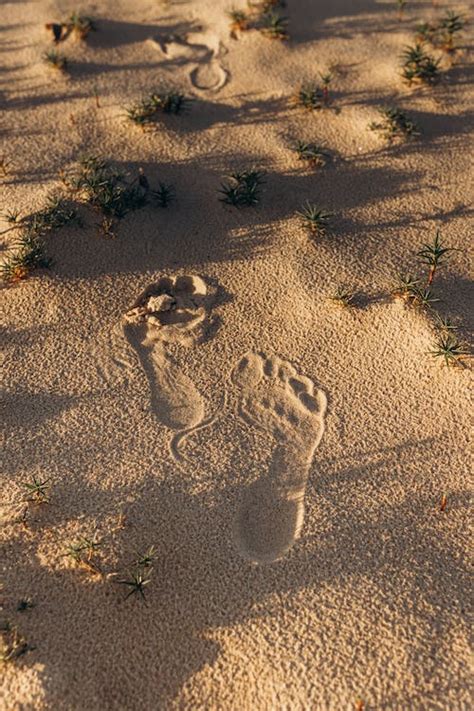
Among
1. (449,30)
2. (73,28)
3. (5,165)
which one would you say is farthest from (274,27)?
(5,165)

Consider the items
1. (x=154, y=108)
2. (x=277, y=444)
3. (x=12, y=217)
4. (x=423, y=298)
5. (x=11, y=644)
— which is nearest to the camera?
(x=11, y=644)

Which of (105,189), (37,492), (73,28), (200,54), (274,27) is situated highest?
(73,28)

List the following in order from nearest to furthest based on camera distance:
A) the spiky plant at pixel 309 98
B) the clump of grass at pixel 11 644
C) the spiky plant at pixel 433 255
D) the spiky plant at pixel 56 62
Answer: the clump of grass at pixel 11 644 < the spiky plant at pixel 433 255 < the spiky plant at pixel 309 98 < the spiky plant at pixel 56 62

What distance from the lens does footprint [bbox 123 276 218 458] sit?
4.64 metres

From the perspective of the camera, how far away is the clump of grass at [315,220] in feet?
18.5

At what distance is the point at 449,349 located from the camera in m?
4.74

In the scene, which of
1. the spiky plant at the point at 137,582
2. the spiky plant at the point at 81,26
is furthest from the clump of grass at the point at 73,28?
the spiky plant at the point at 137,582

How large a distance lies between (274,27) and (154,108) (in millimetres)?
2241

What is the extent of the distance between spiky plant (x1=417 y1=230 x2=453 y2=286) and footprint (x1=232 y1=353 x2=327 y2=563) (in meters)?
1.53

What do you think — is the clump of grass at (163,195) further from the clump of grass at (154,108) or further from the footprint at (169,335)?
the clump of grass at (154,108)

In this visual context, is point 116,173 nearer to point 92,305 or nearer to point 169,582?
point 92,305

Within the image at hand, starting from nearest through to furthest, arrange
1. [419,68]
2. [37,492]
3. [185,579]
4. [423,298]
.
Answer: [185,579]
[37,492]
[423,298]
[419,68]

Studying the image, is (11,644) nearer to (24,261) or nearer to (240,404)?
(240,404)

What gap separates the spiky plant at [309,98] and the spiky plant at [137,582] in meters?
5.29
